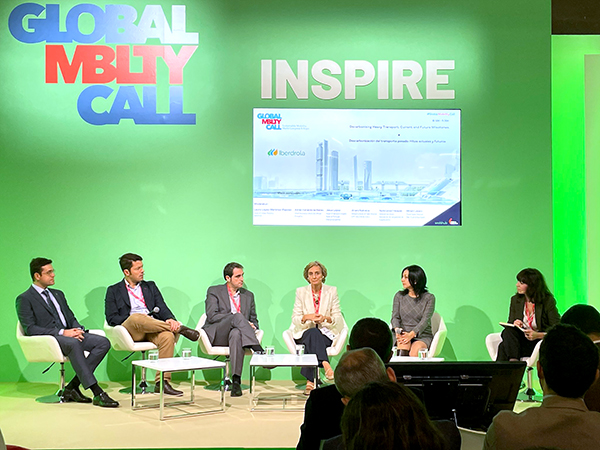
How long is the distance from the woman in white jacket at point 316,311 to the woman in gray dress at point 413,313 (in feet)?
1.90

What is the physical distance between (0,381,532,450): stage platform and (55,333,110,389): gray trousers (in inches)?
9.7

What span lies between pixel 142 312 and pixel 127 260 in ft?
1.70

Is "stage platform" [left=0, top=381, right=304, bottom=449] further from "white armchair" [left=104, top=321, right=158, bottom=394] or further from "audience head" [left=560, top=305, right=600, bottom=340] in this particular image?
"audience head" [left=560, top=305, right=600, bottom=340]

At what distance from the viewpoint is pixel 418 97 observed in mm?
6852

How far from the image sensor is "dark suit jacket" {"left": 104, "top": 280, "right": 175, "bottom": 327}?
20.3 ft

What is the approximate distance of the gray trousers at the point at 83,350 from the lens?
5.55 meters

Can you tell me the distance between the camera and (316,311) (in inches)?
254

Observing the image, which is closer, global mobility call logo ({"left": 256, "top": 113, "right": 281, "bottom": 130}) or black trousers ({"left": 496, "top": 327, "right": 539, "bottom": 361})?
black trousers ({"left": 496, "top": 327, "right": 539, "bottom": 361})

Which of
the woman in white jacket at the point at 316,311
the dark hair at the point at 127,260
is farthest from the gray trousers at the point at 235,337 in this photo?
the dark hair at the point at 127,260

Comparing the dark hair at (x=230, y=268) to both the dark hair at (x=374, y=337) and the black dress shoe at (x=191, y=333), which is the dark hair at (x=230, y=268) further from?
the dark hair at (x=374, y=337)

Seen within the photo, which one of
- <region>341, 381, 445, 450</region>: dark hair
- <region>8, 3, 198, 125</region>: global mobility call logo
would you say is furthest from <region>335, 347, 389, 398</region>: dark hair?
<region>8, 3, 198, 125</region>: global mobility call logo

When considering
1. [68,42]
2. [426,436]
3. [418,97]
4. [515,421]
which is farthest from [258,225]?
[426,436]

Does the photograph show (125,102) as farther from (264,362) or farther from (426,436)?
(426,436)

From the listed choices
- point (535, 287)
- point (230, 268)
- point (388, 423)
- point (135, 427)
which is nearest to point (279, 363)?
point (135, 427)
